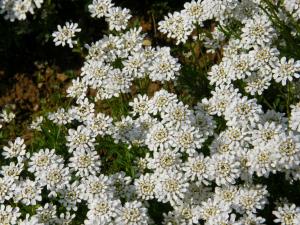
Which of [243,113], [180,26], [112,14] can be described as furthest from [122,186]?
[112,14]

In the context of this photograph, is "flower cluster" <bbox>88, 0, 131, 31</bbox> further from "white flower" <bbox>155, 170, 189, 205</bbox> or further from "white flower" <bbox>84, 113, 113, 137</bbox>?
"white flower" <bbox>155, 170, 189, 205</bbox>

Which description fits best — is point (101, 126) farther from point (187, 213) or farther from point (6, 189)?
point (187, 213)

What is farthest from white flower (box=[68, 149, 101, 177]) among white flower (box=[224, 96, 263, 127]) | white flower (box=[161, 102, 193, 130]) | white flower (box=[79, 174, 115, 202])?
white flower (box=[224, 96, 263, 127])

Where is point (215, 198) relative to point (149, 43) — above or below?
below

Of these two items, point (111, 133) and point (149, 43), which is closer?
point (111, 133)

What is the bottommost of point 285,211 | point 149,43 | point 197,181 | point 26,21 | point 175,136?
point 285,211

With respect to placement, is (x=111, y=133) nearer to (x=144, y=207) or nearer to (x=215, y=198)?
(x=144, y=207)

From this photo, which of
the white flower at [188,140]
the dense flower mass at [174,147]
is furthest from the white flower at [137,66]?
the white flower at [188,140]

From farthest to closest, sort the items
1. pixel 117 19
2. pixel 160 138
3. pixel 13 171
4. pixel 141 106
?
pixel 117 19 → pixel 141 106 → pixel 13 171 → pixel 160 138

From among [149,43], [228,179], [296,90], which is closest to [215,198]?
[228,179]
